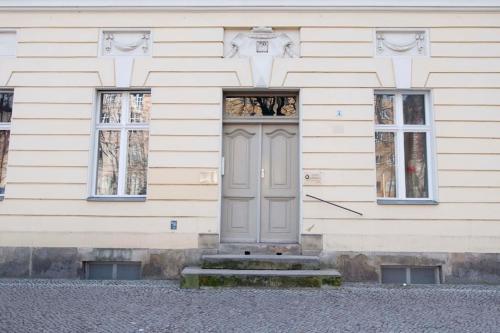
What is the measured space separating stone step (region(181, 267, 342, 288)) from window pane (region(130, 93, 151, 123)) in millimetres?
2953

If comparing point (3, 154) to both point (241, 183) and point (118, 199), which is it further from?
point (241, 183)

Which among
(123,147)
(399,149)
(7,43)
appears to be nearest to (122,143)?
(123,147)

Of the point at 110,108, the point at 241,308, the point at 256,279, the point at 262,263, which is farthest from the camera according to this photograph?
the point at 110,108

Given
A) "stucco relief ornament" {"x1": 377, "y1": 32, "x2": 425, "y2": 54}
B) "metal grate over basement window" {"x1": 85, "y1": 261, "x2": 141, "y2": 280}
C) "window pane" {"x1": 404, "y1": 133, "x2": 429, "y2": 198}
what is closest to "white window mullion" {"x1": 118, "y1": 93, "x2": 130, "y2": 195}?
"metal grate over basement window" {"x1": 85, "y1": 261, "x2": 141, "y2": 280}

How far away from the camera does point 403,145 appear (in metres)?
7.31

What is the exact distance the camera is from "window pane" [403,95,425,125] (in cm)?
737

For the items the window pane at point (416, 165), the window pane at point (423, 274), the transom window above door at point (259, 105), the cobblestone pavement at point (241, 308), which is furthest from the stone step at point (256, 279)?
the transom window above door at point (259, 105)

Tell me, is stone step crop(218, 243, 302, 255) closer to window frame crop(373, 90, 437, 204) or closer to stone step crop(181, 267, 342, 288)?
stone step crop(181, 267, 342, 288)

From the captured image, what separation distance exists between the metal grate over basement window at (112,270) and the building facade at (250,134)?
5.0 inches

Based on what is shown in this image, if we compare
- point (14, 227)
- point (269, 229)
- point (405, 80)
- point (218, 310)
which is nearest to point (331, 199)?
point (269, 229)

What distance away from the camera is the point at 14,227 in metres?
7.02

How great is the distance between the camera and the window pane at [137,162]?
733cm

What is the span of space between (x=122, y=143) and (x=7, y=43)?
2.78 metres

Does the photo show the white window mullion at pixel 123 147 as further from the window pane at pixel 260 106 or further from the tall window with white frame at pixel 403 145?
the tall window with white frame at pixel 403 145
